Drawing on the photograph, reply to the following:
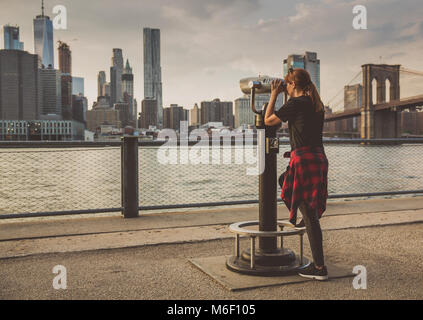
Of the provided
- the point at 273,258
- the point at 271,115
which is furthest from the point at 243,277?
the point at 271,115

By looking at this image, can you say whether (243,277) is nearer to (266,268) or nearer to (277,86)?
(266,268)

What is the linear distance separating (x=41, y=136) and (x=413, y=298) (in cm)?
12881

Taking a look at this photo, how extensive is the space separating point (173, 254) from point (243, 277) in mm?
959

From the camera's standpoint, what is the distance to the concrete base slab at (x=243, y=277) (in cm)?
331

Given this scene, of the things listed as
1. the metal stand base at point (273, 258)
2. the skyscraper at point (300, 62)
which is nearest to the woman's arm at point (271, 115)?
the skyscraper at point (300, 62)

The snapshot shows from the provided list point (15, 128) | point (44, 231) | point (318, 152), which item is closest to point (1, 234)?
point (44, 231)

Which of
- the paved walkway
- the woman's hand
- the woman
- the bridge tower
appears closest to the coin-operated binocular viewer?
the woman's hand

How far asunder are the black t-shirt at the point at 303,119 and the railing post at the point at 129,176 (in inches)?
124

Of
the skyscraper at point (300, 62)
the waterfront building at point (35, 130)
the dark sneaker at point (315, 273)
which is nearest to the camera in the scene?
the dark sneaker at point (315, 273)

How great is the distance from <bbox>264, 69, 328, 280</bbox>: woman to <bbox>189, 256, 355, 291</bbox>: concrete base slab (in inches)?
6.7

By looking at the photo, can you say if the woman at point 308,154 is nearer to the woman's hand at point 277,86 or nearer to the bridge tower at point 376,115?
the woman's hand at point 277,86

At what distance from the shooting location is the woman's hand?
3574 mm

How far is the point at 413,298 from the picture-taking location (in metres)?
3.05
